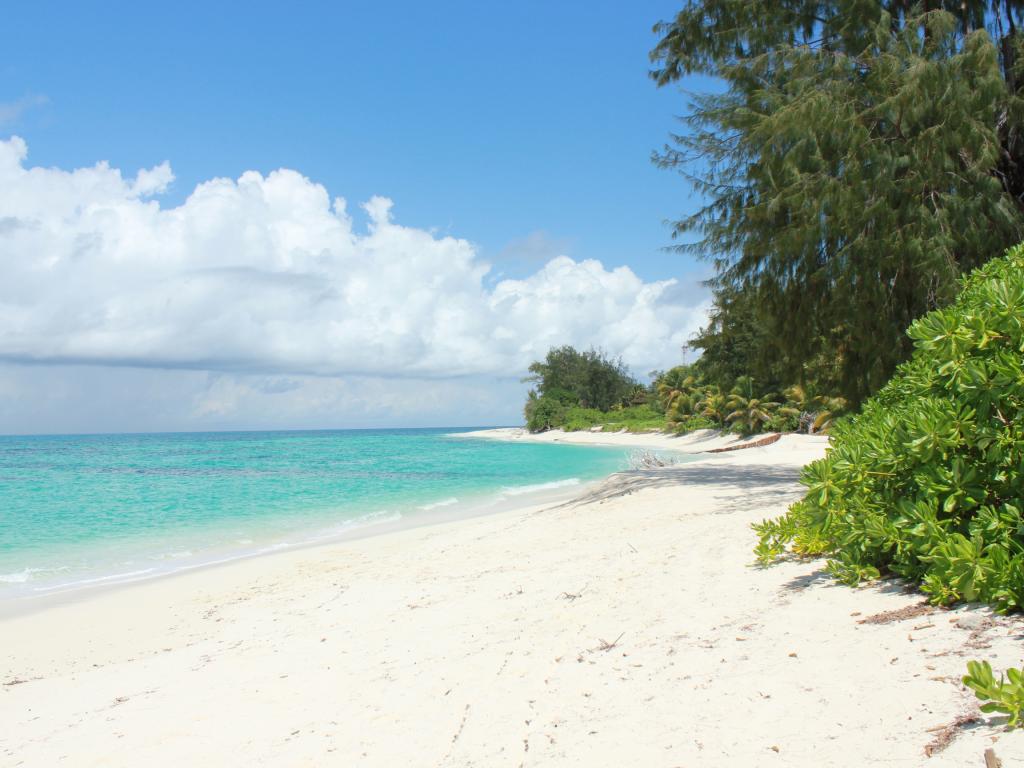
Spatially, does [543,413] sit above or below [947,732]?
above

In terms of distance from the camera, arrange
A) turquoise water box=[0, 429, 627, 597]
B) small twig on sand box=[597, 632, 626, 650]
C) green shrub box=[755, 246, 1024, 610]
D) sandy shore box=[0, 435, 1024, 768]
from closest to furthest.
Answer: sandy shore box=[0, 435, 1024, 768] < green shrub box=[755, 246, 1024, 610] < small twig on sand box=[597, 632, 626, 650] < turquoise water box=[0, 429, 627, 597]

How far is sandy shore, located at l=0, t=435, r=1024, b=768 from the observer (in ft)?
9.47

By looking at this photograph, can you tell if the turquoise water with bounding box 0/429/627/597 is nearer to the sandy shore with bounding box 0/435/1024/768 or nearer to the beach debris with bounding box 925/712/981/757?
the sandy shore with bounding box 0/435/1024/768

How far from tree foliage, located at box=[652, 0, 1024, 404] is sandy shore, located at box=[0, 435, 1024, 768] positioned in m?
4.65

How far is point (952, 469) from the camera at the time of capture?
3.66 metres

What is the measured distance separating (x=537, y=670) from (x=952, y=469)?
8.48 ft

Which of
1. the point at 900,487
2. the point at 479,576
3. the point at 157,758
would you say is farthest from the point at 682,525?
the point at 157,758

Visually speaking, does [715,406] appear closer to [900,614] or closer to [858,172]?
[858,172]

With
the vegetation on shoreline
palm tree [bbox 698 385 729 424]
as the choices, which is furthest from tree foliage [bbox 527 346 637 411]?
palm tree [bbox 698 385 729 424]

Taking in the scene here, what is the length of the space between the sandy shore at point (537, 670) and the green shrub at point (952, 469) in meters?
0.20

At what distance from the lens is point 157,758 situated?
384cm

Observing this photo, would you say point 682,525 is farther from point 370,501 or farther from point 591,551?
point 370,501

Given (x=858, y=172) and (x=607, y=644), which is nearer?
(x=607, y=644)

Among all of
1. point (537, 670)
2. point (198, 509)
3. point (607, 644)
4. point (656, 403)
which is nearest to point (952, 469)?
point (607, 644)
